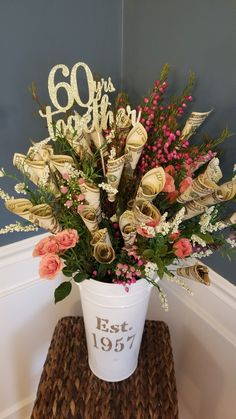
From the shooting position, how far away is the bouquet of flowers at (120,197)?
596mm

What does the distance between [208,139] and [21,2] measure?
0.54 m

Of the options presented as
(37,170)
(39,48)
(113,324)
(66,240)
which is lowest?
(113,324)

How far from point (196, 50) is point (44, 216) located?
53 centimetres

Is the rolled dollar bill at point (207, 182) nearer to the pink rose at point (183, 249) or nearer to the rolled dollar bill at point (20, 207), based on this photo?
the pink rose at point (183, 249)

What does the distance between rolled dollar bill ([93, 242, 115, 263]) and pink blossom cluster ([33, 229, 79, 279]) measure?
0.16ft

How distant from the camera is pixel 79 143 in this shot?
27.0 inches

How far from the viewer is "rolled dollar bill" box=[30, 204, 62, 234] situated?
1.98ft

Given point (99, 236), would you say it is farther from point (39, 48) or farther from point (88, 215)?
point (39, 48)

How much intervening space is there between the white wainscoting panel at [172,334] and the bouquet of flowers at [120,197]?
340mm

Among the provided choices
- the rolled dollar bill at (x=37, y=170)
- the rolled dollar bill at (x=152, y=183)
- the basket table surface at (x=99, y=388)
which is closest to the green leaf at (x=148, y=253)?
the rolled dollar bill at (x=152, y=183)

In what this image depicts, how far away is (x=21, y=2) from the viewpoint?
76 cm

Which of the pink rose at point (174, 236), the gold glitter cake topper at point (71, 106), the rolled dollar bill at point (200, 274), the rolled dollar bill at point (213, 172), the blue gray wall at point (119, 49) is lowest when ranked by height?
the rolled dollar bill at point (200, 274)

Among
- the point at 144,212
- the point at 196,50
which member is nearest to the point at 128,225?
the point at 144,212

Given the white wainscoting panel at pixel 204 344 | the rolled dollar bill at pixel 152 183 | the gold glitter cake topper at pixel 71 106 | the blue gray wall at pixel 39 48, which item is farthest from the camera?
the white wainscoting panel at pixel 204 344
